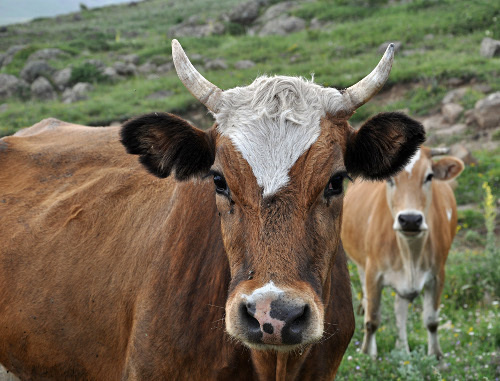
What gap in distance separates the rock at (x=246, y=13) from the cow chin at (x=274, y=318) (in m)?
29.3

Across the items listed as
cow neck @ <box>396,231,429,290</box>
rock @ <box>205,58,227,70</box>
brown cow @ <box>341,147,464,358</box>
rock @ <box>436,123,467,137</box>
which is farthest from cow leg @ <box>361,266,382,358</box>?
rock @ <box>205,58,227,70</box>

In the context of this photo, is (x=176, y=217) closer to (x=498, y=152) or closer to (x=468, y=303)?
(x=468, y=303)

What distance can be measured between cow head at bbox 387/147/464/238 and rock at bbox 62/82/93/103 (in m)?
15.7

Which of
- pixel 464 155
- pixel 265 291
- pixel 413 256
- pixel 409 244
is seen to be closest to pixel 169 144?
pixel 265 291

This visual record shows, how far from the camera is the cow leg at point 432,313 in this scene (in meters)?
6.70

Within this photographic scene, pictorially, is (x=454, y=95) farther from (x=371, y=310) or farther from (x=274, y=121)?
(x=274, y=121)

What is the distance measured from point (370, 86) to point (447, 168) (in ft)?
14.2

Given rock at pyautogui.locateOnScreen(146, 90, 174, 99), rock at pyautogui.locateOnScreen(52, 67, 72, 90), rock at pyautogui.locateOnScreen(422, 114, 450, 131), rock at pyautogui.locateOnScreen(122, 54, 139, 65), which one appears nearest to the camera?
rock at pyautogui.locateOnScreen(422, 114, 450, 131)

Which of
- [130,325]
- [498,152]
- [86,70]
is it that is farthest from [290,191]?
[86,70]

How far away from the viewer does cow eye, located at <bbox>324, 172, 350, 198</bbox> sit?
309 centimetres

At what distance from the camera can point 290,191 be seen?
2904 mm

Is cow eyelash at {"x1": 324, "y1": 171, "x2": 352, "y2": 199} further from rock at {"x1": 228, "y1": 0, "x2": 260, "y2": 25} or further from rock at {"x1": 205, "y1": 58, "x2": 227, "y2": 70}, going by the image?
rock at {"x1": 228, "y1": 0, "x2": 260, "y2": 25}

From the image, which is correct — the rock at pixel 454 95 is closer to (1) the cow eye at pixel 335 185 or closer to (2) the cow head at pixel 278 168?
(2) the cow head at pixel 278 168

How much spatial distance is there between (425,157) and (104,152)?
13.3 feet
